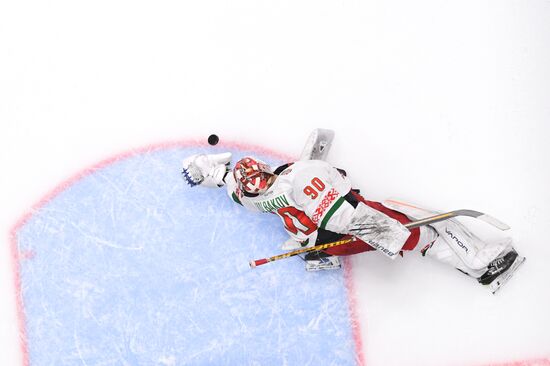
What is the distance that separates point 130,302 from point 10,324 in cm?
74

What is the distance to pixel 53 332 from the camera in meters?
3.44

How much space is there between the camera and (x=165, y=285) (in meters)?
3.48

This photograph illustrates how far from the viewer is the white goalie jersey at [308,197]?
2.90 metres

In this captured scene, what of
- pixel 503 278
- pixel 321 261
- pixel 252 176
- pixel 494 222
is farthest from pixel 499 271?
pixel 252 176

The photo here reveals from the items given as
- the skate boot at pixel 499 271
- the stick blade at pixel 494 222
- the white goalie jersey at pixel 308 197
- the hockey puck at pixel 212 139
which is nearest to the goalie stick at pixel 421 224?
the stick blade at pixel 494 222

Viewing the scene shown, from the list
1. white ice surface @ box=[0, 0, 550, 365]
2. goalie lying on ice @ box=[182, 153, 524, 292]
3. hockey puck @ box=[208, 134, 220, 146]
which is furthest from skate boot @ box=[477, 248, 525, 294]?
hockey puck @ box=[208, 134, 220, 146]

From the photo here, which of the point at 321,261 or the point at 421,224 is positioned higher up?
the point at 421,224

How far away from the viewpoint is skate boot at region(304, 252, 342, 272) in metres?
3.36

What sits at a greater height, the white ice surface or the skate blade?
the white ice surface

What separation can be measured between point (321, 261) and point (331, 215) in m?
A: 0.56

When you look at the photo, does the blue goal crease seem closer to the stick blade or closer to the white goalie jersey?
the white goalie jersey

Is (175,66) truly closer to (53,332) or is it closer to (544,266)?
(53,332)

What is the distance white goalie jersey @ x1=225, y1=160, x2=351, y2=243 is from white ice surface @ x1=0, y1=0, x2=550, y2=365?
612 mm

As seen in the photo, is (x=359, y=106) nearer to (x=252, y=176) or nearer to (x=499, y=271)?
(x=252, y=176)
